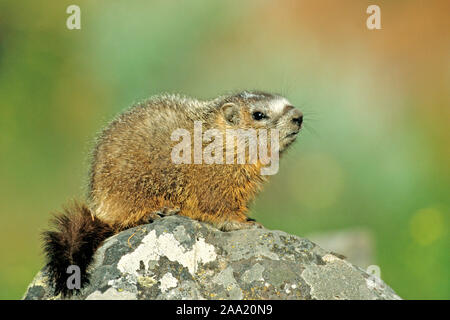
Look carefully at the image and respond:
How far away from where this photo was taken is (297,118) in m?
6.55

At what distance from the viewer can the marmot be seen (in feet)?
19.4

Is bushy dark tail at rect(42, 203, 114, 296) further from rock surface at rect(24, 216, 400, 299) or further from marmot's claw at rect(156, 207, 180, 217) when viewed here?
marmot's claw at rect(156, 207, 180, 217)

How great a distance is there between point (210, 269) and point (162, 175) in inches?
51.6

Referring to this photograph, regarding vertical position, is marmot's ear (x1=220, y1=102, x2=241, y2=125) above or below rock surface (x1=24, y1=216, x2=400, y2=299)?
above

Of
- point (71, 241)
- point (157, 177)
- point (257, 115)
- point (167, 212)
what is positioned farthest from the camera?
point (257, 115)

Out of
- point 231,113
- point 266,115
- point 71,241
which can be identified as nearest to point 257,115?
point 266,115

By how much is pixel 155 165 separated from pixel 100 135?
3.29ft

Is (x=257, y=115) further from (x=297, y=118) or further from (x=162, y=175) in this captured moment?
(x=162, y=175)

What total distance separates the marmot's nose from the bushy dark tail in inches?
97.2

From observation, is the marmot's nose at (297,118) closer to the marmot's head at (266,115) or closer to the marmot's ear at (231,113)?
the marmot's head at (266,115)

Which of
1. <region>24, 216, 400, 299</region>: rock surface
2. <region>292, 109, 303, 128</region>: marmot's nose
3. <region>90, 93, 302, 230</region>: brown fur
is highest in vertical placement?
<region>292, 109, 303, 128</region>: marmot's nose

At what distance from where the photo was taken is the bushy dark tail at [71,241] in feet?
16.4

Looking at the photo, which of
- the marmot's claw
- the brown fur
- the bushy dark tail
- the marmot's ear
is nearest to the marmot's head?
the marmot's ear

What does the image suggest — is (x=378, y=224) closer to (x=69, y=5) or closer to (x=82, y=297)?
(x=82, y=297)
